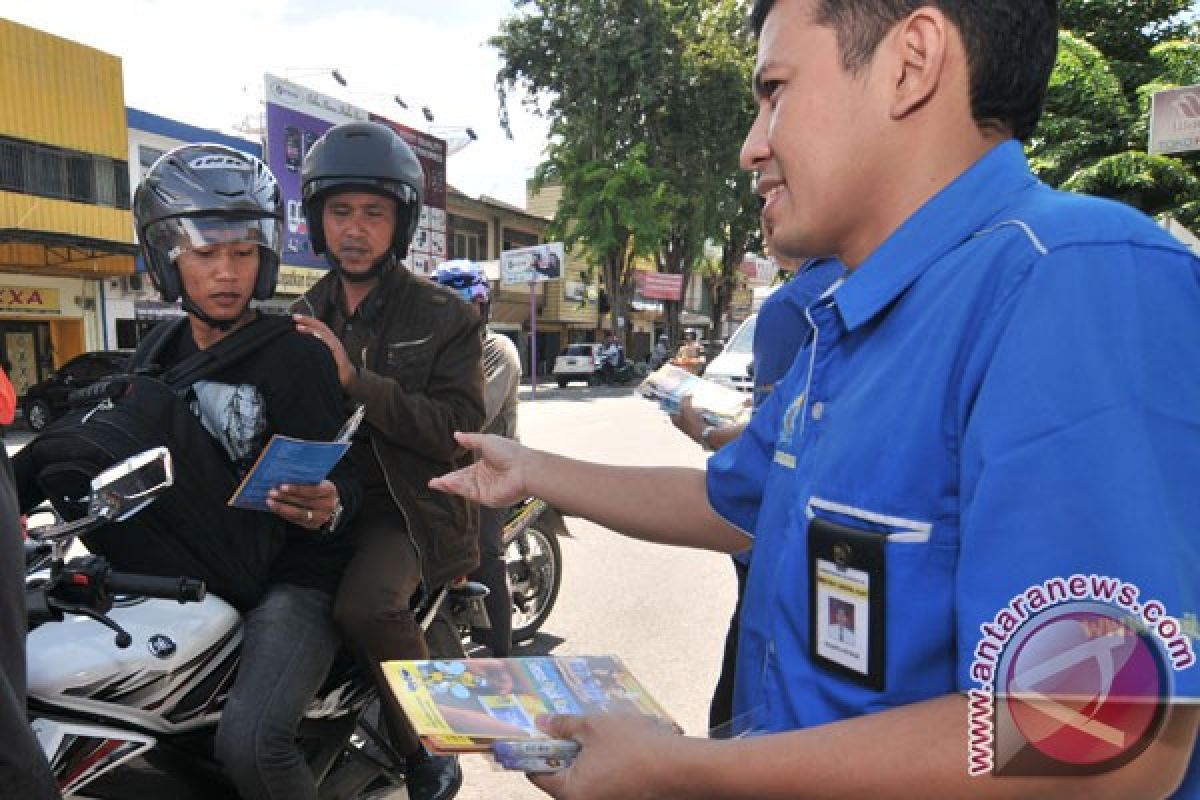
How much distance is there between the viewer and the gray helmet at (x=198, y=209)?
1942mm

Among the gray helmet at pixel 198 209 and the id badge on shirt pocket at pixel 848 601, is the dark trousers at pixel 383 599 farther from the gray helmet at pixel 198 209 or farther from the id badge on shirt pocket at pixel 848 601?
the id badge on shirt pocket at pixel 848 601

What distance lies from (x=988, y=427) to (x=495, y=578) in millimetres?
3033

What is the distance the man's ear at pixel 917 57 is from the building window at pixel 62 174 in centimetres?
1817

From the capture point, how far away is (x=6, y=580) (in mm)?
1062

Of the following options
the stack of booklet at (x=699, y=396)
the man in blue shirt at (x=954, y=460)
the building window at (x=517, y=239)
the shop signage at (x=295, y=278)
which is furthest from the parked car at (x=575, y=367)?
the man in blue shirt at (x=954, y=460)

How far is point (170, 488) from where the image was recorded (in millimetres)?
1690

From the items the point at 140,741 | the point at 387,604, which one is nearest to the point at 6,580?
the point at 140,741

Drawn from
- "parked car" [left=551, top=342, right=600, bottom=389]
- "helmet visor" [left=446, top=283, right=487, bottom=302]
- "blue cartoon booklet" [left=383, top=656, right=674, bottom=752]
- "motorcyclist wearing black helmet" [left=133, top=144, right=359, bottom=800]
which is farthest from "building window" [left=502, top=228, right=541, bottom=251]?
"blue cartoon booklet" [left=383, top=656, right=674, bottom=752]

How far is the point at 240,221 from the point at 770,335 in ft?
4.40

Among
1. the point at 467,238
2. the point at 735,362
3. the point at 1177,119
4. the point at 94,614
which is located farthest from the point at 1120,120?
the point at 467,238

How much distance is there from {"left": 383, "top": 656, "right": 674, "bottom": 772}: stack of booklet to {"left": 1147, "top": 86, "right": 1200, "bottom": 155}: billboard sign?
5017 mm

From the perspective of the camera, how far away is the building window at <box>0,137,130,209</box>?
14789 millimetres

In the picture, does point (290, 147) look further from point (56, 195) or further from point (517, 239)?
point (517, 239)

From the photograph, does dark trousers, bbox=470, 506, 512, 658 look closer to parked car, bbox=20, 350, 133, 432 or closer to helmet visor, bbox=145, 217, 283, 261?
helmet visor, bbox=145, 217, 283, 261
